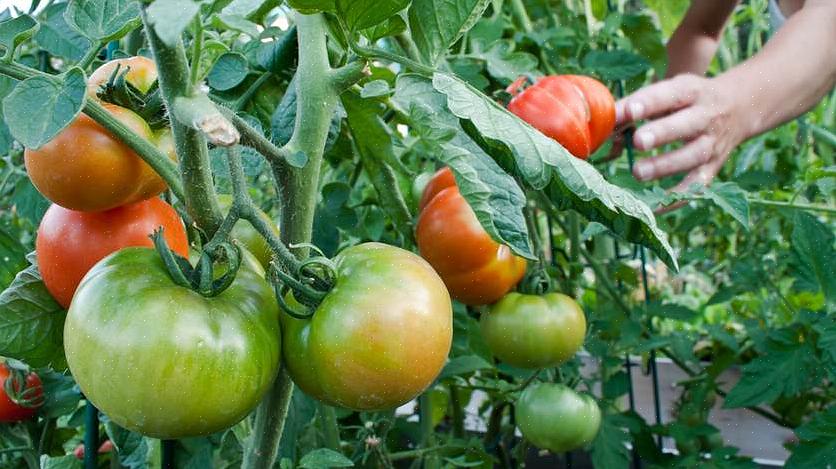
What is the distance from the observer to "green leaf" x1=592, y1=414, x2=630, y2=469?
1162mm

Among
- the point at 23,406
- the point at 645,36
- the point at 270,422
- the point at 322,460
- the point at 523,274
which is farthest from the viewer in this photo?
the point at 645,36

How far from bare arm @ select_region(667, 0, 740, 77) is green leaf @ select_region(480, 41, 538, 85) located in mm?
715

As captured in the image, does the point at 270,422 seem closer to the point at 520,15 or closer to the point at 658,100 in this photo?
the point at 658,100

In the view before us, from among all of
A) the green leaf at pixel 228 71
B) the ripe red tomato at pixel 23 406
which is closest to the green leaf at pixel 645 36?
the green leaf at pixel 228 71

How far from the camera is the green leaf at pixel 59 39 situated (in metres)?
0.69

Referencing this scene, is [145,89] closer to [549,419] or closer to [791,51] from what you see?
[549,419]

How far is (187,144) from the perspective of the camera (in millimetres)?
419

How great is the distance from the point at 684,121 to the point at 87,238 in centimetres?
84

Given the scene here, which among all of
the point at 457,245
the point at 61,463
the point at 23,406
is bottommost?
the point at 23,406

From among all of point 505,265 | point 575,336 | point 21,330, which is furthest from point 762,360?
point 21,330

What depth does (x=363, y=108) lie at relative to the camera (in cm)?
66

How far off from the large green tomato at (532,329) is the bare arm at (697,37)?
0.85 meters

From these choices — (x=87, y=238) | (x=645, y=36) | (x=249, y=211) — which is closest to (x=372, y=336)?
(x=249, y=211)

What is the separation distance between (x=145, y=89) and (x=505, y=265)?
48cm
